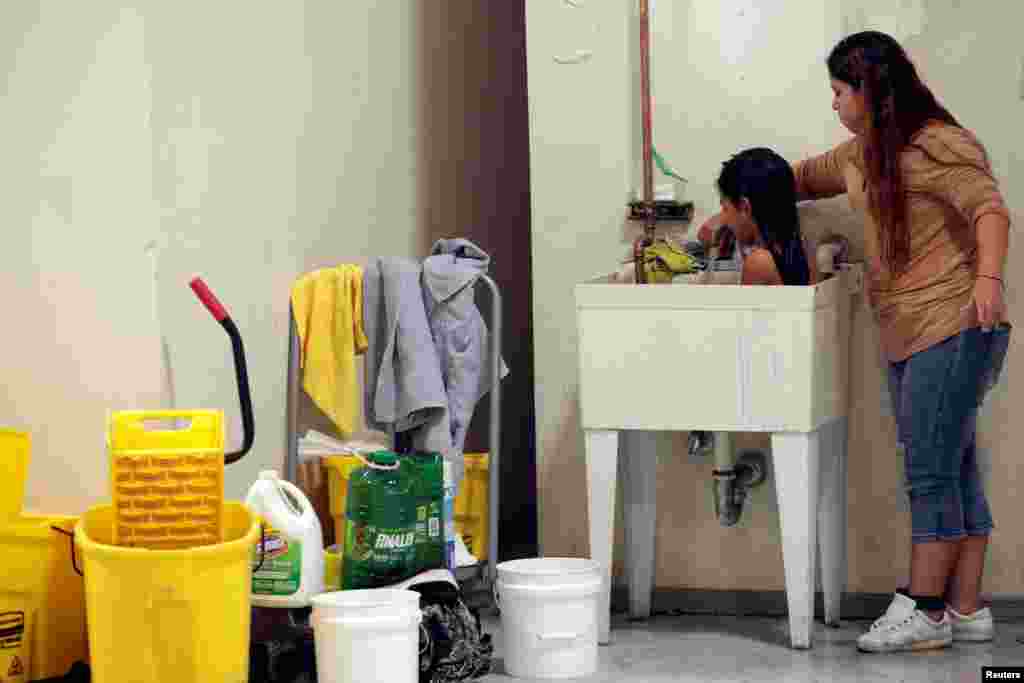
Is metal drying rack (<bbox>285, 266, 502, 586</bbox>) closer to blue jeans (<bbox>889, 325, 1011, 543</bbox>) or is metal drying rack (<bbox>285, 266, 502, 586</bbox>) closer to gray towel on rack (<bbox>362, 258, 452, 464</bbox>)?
gray towel on rack (<bbox>362, 258, 452, 464</bbox>)

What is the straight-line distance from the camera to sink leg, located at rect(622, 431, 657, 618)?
4406mm

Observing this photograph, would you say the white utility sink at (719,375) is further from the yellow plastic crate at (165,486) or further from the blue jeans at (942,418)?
the yellow plastic crate at (165,486)

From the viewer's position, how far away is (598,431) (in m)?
4.08

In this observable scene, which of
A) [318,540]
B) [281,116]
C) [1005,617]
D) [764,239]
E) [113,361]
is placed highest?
[281,116]

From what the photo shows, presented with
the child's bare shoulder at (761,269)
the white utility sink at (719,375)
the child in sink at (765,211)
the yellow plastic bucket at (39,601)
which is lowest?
the yellow plastic bucket at (39,601)

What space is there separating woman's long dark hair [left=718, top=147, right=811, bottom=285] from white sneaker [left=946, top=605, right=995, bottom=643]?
0.91 meters

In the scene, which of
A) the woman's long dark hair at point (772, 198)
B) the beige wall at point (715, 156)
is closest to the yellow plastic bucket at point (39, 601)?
the beige wall at point (715, 156)

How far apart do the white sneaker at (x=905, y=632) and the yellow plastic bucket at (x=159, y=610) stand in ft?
5.31

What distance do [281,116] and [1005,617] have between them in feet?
7.45

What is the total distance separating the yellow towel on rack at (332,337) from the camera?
3.89m

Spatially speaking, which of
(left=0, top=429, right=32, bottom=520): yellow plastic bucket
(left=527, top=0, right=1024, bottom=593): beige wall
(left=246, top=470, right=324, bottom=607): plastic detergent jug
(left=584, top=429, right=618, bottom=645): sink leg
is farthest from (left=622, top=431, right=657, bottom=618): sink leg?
(left=0, top=429, right=32, bottom=520): yellow plastic bucket

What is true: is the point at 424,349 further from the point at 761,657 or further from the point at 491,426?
the point at 761,657

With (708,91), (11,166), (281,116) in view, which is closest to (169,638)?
(11,166)

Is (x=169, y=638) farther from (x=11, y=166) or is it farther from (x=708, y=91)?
(x=708, y=91)
